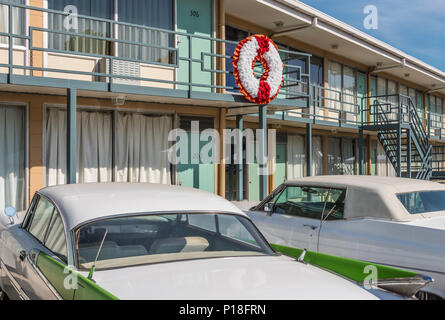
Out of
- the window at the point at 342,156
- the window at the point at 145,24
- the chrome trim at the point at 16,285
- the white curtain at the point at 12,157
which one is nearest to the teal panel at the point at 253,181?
the window at the point at 145,24

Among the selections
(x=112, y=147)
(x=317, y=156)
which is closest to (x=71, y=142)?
(x=112, y=147)

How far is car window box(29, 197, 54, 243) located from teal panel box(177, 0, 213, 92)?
7.78 m

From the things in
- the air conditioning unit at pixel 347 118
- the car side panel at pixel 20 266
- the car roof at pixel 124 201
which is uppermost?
the air conditioning unit at pixel 347 118

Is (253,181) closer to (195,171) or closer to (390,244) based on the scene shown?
(195,171)

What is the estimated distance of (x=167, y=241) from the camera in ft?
12.3

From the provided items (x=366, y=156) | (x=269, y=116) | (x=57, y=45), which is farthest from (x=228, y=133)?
(x=366, y=156)

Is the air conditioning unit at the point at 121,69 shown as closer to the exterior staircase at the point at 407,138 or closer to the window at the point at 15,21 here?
the window at the point at 15,21

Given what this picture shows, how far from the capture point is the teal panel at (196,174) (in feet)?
39.9

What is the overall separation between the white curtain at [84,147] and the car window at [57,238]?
20.3ft

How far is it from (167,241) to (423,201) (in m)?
3.50

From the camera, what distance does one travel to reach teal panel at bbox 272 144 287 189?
54.2ft

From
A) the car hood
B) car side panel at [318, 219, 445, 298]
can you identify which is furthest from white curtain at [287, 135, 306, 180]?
the car hood

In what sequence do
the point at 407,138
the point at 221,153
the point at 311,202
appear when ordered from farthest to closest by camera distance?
the point at 407,138 < the point at 221,153 < the point at 311,202

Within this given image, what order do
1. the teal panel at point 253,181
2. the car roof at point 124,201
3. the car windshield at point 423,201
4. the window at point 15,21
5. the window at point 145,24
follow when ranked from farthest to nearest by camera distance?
the teal panel at point 253,181 < the window at point 145,24 < the window at point 15,21 < the car windshield at point 423,201 < the car roof at point 124,201
